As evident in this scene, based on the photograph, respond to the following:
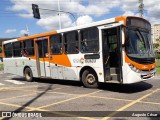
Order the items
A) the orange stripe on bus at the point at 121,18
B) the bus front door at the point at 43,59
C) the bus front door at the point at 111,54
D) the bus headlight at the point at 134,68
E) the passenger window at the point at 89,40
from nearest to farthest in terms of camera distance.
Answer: the bus headlight at the point at 134,68, the orange stripe on bus at the point at 121,18, the bus front door at the point at 111,54, the passenger window at the point at 89,40, the bus front door at the point at 43,59

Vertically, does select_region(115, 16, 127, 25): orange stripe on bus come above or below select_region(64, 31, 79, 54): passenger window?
above

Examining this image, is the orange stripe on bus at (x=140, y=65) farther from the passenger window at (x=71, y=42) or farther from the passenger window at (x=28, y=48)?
the passenger window at (x=28, y=48)

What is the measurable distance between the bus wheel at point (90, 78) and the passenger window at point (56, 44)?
7.16 feet

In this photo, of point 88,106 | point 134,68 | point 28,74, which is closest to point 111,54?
point 134,68

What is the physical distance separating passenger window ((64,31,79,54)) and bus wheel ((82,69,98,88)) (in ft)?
3.88

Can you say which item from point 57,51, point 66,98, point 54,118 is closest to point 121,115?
point 54,118

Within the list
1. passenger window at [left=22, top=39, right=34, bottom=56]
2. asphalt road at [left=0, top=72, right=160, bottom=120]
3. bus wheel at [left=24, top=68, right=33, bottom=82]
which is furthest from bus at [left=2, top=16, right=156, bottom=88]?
bus wheel at [left=24, top=68, right=33, bottom=82]

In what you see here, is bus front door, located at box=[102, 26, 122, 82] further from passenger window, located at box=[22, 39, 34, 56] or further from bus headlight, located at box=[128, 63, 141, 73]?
passenger window, located at box=[22, 39, 34, 56]

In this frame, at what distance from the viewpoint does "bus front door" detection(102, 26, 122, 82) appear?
39.4 ft

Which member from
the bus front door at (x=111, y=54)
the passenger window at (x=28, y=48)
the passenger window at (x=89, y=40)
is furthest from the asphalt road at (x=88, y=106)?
the passenger window at (x=28, y=48)

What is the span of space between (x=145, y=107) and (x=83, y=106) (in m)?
1.93

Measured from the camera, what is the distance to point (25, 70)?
61.9 feet

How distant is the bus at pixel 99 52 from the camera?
37.7 ft

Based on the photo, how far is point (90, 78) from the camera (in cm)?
1351
